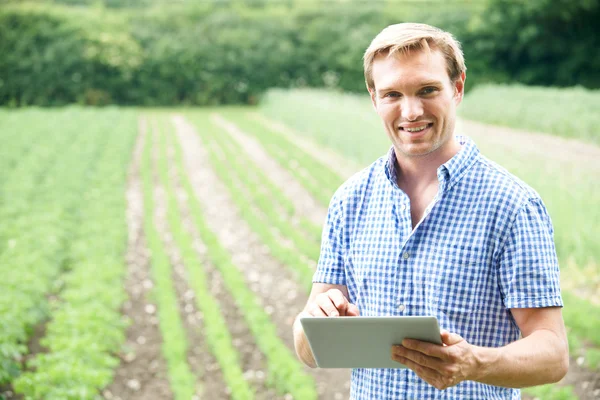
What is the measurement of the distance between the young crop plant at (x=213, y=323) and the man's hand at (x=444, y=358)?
3.50m

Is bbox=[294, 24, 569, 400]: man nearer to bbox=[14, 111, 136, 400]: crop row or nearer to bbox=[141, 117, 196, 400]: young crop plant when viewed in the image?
bbox=[14, 111, 136, 400]: crop row

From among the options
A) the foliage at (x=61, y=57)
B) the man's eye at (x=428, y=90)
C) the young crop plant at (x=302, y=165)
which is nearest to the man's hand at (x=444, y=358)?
the man's eye at (x=428, y=90)

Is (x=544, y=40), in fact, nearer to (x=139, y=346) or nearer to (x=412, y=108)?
(x=139, y=346)

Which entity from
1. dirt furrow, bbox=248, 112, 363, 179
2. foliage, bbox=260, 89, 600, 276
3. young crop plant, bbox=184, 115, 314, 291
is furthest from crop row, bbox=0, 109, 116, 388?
dirt furrow, bbox=248, 112, 363, 179

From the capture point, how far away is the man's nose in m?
1.81

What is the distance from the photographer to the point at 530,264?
1.67 meters

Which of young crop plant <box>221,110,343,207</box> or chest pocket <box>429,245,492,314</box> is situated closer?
chest pocket <box>429,245,492,314</box>

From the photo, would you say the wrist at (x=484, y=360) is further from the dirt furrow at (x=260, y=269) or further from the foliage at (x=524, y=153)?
the foliage at (x=524, y=153)

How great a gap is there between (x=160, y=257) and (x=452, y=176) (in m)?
7.17

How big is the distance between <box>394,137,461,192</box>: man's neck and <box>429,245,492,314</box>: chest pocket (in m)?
0.25

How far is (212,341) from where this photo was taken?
6.03 m

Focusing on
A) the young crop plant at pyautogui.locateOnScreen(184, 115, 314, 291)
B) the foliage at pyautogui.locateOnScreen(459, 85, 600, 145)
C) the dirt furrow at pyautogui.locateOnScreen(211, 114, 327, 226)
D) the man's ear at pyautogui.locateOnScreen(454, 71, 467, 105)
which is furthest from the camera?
the foliage at pyautogui.locateOnScreen(459, 85, 600, 145)

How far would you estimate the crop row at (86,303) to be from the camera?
466cm

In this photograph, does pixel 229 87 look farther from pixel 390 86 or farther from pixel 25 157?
pixel 390 86
